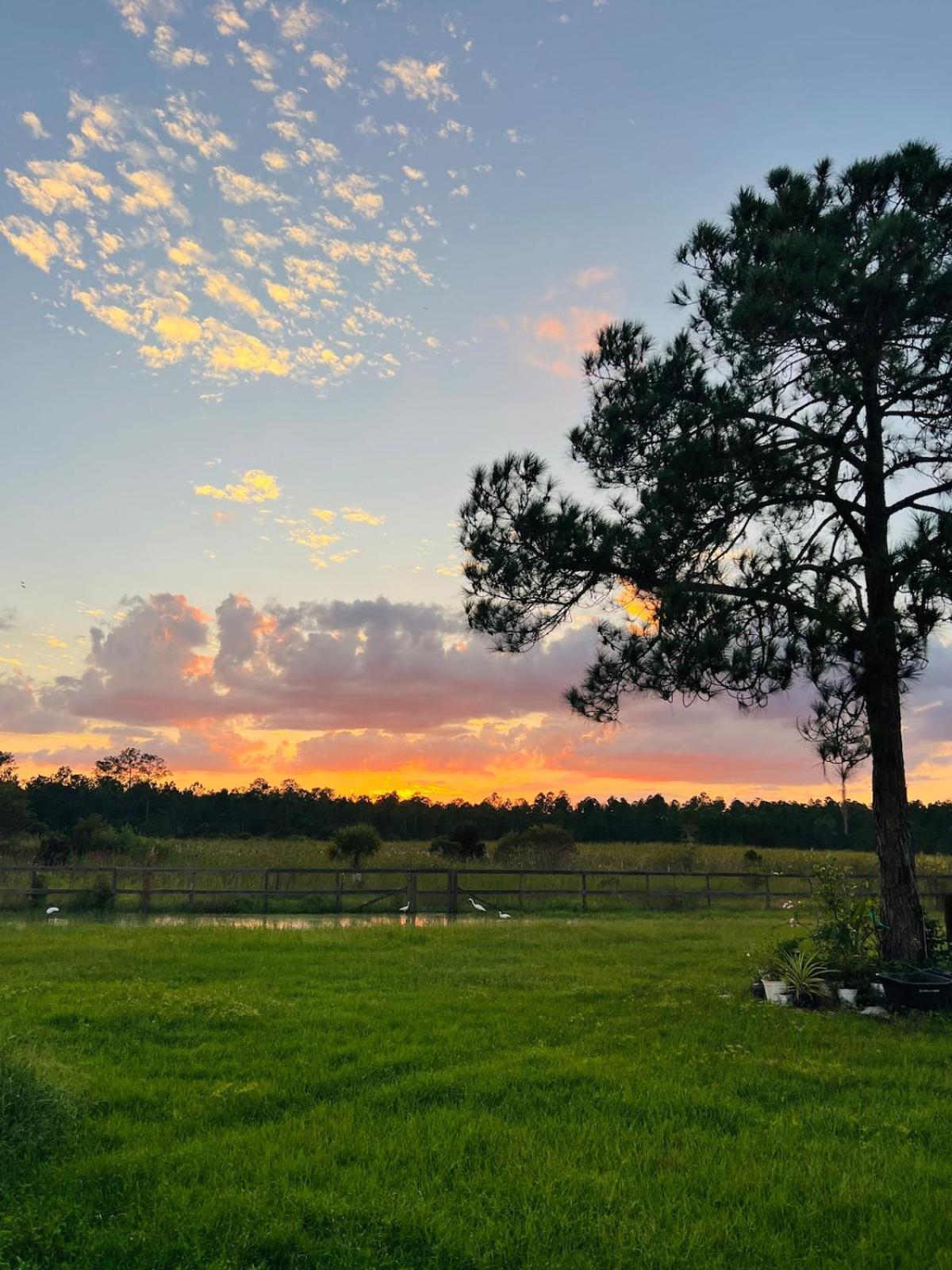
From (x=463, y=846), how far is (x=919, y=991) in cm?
2884

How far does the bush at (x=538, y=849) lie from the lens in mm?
33250

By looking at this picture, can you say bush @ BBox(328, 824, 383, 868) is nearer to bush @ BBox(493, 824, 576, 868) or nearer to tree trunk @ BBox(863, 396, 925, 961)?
bush @ BBox(493, 824, 576, 868)

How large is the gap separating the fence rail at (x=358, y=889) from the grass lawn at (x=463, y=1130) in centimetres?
1140

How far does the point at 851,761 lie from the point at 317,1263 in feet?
27.1

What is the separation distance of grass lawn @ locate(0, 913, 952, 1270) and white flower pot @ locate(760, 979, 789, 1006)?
596mm

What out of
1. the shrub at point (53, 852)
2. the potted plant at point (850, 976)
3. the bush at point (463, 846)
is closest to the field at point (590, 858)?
the bush at point (463, 846)

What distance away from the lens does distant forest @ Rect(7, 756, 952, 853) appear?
63.3 meters

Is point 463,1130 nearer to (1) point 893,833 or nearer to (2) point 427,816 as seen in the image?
(1) point 893,833

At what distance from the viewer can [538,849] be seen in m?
36.1

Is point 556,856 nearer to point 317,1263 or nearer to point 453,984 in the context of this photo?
point 453,984

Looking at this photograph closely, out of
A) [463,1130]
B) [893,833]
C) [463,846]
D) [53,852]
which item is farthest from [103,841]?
[463,1130]

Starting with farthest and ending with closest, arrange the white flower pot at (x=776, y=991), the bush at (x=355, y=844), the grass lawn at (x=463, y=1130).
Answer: the bush at (x=355, y=844) → the white flower pot at (x=776, y=991) → the grass lawn at (x=463, y=1130)

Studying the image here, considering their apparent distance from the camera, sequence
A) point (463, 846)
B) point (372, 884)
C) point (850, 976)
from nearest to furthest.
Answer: point (850, 976) → point (372, 884) → point (463, 846)

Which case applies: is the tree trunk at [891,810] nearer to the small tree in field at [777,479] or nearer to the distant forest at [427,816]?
the small tree in field at [777,479]
